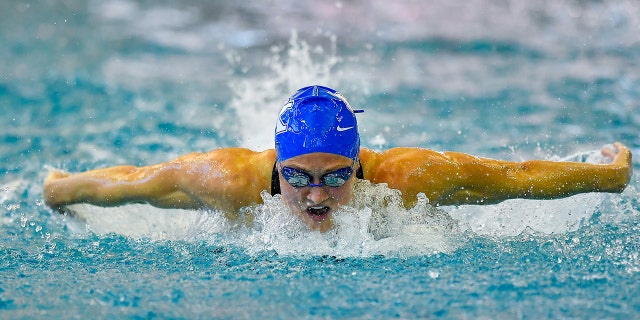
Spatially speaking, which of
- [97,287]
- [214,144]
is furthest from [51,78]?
[97,287]

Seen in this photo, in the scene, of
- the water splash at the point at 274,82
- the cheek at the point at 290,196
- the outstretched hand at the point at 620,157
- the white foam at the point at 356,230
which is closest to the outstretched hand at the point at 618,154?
the outstretched hand at the point at 620,157

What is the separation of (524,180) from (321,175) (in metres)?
0.91

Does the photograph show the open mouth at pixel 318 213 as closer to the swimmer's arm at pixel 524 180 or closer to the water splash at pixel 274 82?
the swimmer's arm at pixel 524 180

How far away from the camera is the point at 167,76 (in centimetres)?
707

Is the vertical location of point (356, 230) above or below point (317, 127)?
below

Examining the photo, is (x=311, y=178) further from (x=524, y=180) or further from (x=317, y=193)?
(x=524, y=180)

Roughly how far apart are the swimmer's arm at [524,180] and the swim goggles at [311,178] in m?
0.52

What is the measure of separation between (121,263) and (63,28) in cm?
554

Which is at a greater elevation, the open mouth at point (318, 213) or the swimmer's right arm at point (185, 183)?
the swimmer's right arm at point (185, 183)

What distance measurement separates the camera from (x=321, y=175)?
10.4ft

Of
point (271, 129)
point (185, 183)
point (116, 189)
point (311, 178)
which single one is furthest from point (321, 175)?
point (271, 129)

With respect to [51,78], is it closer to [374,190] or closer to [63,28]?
[63,28]

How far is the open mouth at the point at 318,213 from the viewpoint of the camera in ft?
10.7

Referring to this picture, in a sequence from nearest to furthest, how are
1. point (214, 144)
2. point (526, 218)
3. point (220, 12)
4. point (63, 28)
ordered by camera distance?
point (526, 218) → point (214, 144) → point (63, 28) → point (220, 12)
